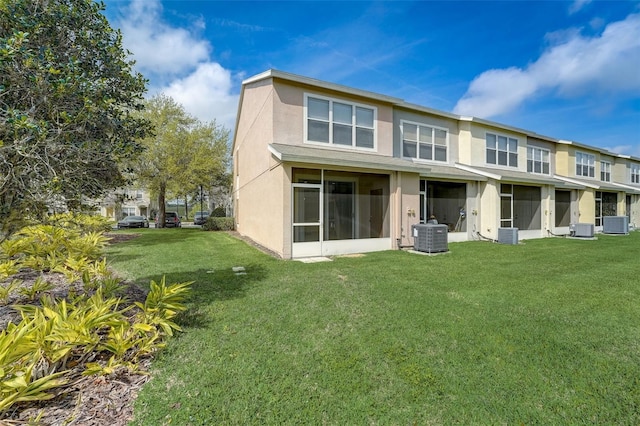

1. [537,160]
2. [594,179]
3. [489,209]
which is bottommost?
[489,209]

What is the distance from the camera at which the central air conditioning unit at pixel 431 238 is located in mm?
10398

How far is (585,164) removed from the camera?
2109 cm

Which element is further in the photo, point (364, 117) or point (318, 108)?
point (364, 117)

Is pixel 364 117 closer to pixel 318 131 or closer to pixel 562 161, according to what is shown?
pixel 318 131

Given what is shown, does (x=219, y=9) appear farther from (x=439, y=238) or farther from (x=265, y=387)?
(x=265, y=387)

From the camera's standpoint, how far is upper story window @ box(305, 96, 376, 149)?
35.9 ft

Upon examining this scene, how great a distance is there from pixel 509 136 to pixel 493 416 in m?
17.9

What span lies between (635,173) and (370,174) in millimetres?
31842

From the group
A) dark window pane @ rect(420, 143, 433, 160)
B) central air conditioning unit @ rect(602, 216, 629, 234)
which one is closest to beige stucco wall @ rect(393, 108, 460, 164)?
dark window pane @ rect(420, 143, 433, 160)

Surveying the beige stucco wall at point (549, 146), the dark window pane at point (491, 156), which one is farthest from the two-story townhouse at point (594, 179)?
the dark window pane at point (491, 156)

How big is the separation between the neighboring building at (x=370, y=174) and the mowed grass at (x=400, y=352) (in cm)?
353

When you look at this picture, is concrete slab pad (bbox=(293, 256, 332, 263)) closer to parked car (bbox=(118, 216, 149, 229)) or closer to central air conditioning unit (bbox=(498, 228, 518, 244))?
central air conditioning unit (bbox=(498, 228, 518, 244))

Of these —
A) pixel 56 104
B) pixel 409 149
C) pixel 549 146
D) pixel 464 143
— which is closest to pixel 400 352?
pixel 56 104

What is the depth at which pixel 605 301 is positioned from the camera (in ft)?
17.5
